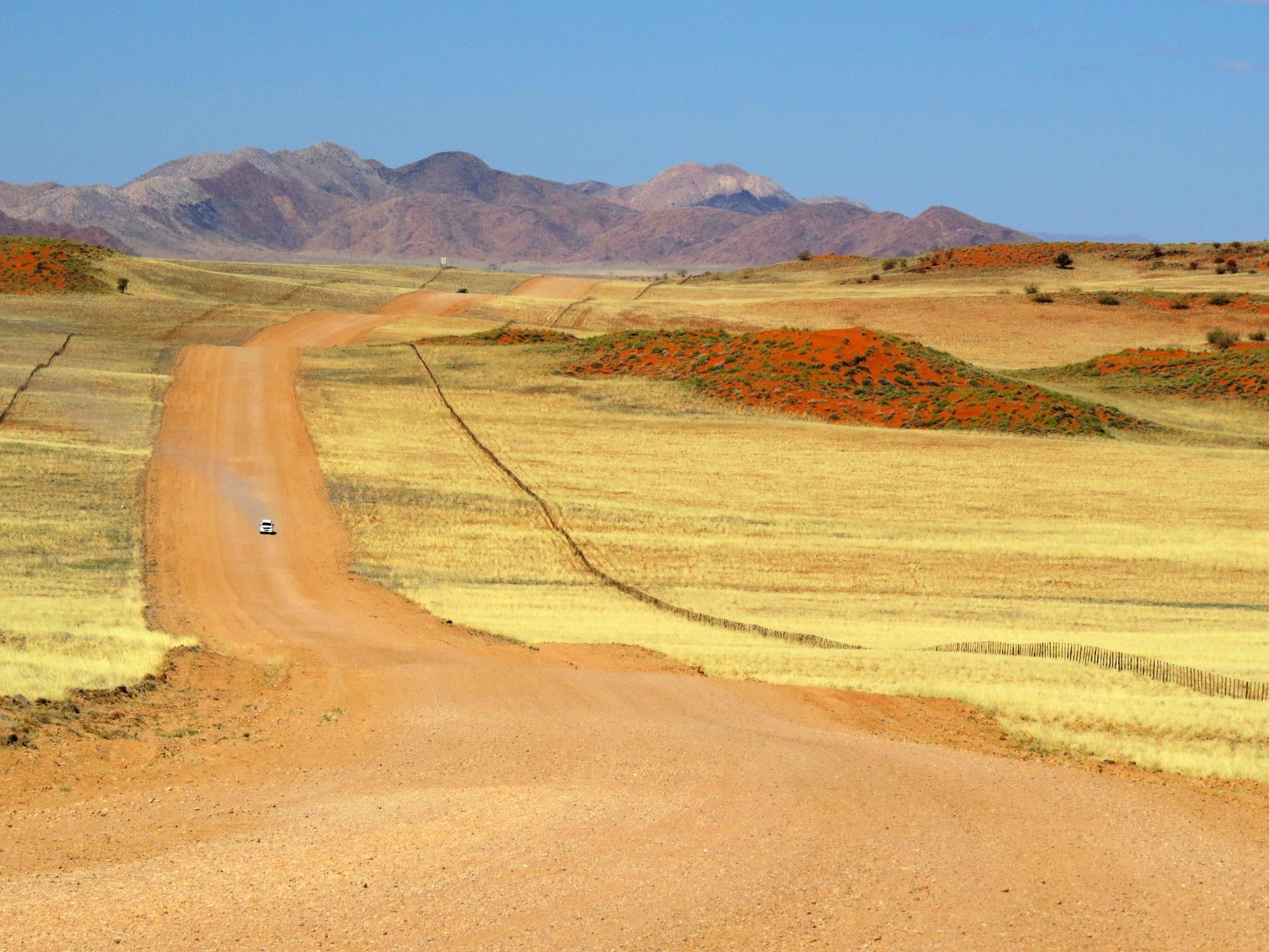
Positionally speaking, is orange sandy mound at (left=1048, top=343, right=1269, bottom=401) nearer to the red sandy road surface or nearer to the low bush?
the low bush

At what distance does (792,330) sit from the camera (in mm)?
61938

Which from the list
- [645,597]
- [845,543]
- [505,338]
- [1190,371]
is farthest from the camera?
[505,338]

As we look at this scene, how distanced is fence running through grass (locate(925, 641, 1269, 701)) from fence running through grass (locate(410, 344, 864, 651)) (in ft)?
6.85

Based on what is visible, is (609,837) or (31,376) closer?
(609,837)

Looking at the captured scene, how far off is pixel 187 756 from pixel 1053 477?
34.4m

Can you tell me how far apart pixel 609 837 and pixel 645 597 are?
17.4m

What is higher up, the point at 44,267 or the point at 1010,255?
the point at 1010,255

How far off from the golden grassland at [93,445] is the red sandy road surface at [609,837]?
11.9 ft

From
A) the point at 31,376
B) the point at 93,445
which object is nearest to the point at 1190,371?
the point at 93,445

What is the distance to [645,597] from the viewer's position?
27812 mm

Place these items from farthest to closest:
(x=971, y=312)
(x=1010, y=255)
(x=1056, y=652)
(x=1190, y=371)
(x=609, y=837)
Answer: (x=1010, y=255)
(x=971, y=312)
(x=1190, y=371)
(x=1056, y=652)
(x=609, y=837)

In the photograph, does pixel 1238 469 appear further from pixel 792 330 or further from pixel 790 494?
pixel 792 330

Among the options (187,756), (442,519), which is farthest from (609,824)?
(442,519)

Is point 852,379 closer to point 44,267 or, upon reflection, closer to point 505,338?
point 505,338
